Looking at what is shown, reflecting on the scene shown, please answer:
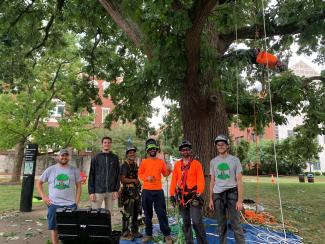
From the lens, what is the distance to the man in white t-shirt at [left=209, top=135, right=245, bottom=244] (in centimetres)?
593

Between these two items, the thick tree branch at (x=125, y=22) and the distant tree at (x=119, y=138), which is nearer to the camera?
the thick tree branch at (x=125, y=22)

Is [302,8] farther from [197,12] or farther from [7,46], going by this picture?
[7,46]

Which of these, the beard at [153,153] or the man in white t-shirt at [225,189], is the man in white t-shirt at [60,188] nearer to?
the beard at [153,153]

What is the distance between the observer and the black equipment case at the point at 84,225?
17.3ft

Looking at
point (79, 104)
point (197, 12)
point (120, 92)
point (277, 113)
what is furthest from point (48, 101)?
point (197, 12)

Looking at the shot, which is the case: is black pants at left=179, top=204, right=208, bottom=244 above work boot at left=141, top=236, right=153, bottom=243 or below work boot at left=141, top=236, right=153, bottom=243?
above

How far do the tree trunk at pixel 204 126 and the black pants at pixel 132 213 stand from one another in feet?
6.89

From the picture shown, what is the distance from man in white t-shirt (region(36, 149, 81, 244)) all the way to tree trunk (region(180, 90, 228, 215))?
3.59 meters

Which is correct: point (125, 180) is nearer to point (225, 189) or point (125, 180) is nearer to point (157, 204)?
point (157, 204)

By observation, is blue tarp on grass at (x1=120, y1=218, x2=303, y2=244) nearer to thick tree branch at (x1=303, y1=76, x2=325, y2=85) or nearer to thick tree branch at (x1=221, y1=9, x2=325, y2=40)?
thick tree branch at (x1=221, y1=9, x2=325, y2=40)

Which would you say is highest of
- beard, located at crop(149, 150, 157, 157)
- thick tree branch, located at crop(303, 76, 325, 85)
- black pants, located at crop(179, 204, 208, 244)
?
thick tree branch, located at crop(303, 76, 325, 85)

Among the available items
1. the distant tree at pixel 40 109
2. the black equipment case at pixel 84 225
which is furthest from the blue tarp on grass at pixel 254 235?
the distant tree at pixel 40 109

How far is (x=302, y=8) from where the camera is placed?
27.3 feet

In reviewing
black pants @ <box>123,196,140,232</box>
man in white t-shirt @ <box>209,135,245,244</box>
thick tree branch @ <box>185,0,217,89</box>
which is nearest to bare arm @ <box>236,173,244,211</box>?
man in white t-shirt @ <box>209,135,245,244</box>
